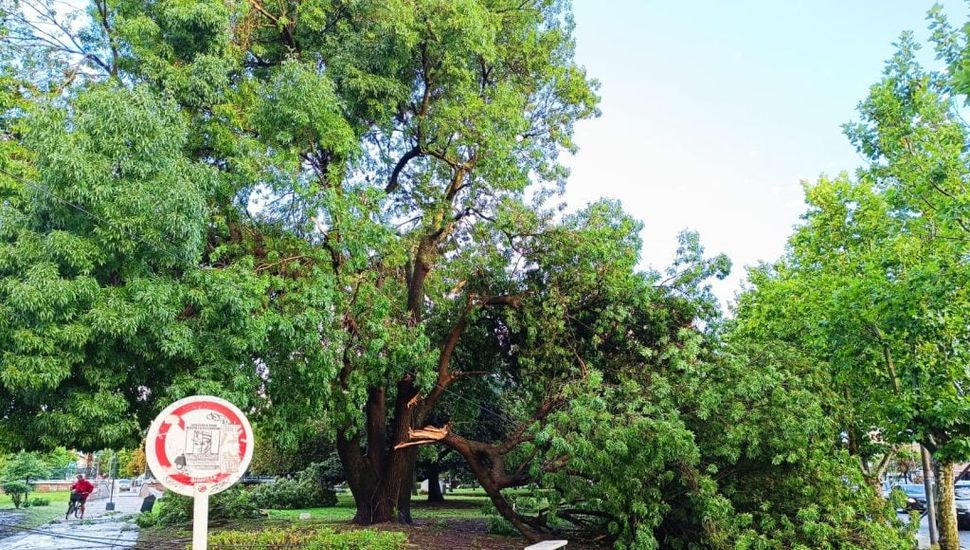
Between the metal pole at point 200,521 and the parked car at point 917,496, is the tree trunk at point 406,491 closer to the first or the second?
the metal pole at point 200,521

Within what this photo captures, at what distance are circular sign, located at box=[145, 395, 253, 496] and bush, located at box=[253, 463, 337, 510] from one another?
768 inches

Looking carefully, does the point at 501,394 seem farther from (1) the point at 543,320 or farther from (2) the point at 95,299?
(2) the point at 95,299

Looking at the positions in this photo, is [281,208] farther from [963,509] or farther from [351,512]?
[963,509]

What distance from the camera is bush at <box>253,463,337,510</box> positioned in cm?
2328

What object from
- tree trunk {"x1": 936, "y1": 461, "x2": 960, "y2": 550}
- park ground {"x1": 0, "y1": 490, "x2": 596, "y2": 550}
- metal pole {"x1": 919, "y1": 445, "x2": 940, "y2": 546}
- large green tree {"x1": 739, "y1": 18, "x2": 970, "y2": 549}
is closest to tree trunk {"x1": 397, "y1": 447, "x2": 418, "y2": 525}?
park ground {"x1": 0, "y1": 490, "x2": 596, "y2": 550}

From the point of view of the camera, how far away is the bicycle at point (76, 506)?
61.9ft

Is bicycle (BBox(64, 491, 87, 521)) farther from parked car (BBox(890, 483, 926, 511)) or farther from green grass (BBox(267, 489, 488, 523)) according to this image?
parked car (BBox(890, 483, 926, 511))

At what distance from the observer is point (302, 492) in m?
23.5

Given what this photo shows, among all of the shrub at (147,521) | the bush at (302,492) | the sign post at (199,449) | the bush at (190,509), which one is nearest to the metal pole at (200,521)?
the sign post at (199,449)

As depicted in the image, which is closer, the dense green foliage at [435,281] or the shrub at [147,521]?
the dense green foliage at [435,281]

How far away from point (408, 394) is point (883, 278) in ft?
30.2

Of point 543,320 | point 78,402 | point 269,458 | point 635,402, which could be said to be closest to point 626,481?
point 635,402

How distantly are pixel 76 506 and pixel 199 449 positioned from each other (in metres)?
19.0

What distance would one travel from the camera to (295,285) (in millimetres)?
9977
